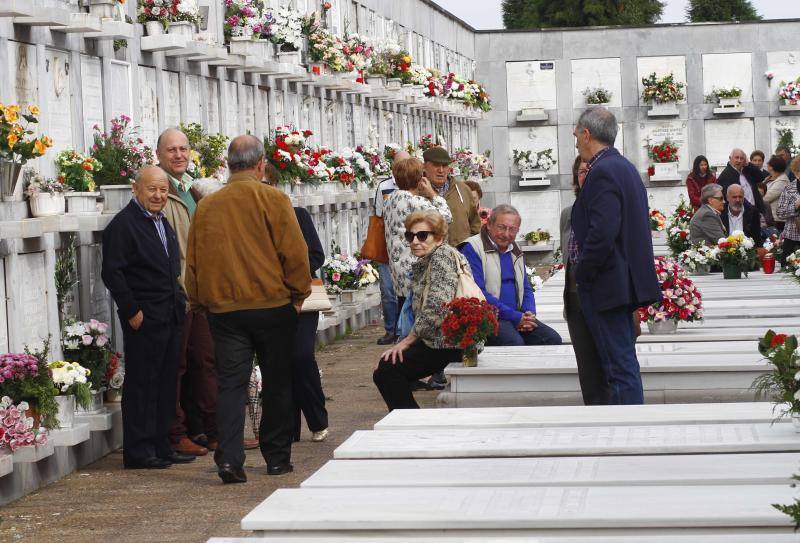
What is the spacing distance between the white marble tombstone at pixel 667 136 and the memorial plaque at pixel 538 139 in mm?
1519

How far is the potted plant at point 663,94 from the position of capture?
1029 inches

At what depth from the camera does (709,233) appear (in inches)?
532

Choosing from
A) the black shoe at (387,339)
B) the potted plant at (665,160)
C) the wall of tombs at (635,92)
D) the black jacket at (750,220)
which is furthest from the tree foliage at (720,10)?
the black shoe at (387,339)

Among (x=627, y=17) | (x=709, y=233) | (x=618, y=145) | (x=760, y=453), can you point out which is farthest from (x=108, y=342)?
(x=627, y=17)

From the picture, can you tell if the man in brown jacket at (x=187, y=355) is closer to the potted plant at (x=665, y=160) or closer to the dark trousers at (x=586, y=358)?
the dark trousers at (x=586, y=358)

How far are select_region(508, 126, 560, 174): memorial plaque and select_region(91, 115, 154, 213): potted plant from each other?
18.8 metres

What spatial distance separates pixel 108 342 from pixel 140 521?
1928 mm

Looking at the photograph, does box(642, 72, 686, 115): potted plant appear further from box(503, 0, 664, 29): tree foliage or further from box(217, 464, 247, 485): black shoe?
box(217, 464, 247, 485): black shoe

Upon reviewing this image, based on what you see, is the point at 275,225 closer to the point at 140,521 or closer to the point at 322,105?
the point at 140,521

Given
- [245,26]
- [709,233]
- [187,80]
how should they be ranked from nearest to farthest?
[187,80]
[245,26]
[709,233]

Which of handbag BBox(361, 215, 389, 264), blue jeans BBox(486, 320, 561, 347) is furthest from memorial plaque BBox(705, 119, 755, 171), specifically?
blue jeans BBox(486, 320, 561, 347)

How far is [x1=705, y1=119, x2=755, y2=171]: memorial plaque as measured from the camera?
85.9 feet

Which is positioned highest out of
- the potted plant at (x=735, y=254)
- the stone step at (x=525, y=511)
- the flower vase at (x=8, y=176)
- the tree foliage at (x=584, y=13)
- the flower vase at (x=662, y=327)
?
the tree foliage at (x=584, y=13)

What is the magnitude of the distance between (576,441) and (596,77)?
22839 mm
